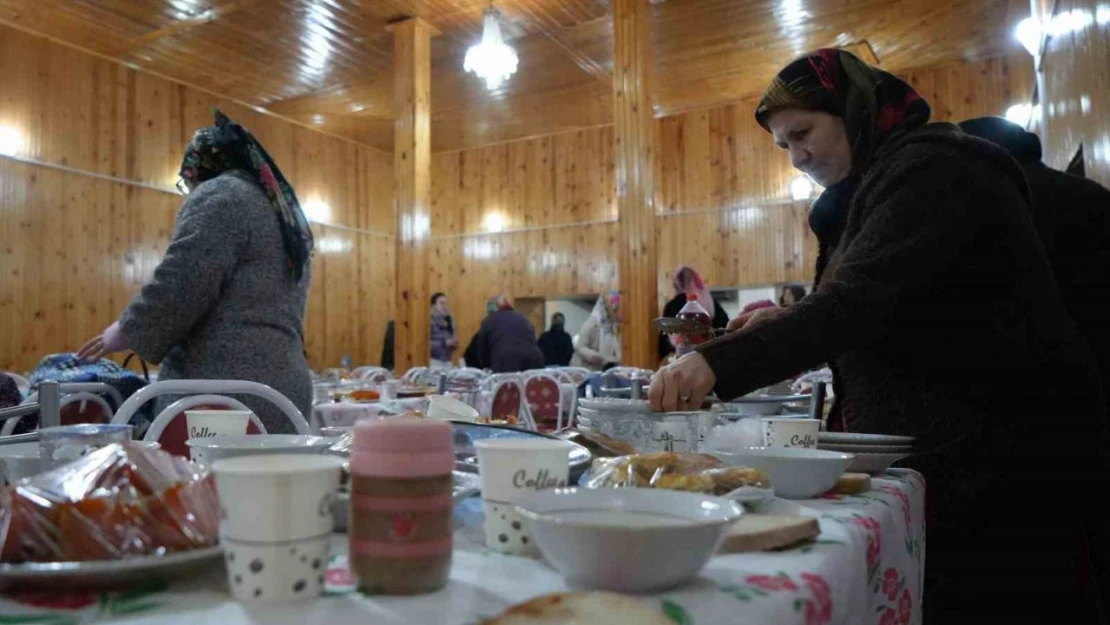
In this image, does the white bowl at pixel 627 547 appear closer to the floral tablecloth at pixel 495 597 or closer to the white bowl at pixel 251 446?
the floral tablecloth at pixel 495 597

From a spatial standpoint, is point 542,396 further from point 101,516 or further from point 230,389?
point 101,516

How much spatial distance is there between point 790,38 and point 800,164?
7.07 m

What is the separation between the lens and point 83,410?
245 cm

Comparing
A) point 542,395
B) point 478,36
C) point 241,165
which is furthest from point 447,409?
point 478,36

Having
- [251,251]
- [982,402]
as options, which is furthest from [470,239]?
[982,402]

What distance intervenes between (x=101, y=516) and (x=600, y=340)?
792 cm

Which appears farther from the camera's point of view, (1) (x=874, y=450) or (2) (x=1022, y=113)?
(2) (x=1022, y=113)

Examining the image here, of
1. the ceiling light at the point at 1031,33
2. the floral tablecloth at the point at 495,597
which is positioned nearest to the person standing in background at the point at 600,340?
the ceiling light at the point at 1031,33

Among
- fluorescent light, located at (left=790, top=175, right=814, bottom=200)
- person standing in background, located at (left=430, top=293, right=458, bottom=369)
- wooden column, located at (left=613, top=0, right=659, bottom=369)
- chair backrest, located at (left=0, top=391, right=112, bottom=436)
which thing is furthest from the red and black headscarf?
fluorescent light, located at (left=790, top=175, right=814, bottom=200)

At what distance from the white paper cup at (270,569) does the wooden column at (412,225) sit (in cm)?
604

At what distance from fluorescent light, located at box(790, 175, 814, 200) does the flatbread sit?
9776mm

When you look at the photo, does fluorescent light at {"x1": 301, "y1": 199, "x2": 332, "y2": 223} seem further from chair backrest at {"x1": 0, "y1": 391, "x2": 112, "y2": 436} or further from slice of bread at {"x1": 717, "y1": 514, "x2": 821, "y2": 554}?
slice of bread at {"x1": 717, "y1": 514, "x2": 821, "y2": 554}

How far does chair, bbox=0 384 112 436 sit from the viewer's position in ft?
7.67

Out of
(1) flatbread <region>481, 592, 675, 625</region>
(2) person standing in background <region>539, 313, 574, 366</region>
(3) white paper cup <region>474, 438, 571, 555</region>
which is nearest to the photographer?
(1) flatbread <region>481, 592, 675, 625</region>
